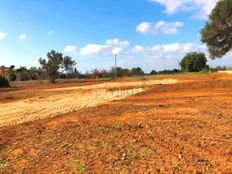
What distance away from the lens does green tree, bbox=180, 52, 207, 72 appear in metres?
91.1

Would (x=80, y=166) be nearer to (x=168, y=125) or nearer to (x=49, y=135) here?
(x=49, y=135)

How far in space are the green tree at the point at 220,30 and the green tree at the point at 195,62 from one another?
48752 millimetres

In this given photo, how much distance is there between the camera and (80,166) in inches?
258

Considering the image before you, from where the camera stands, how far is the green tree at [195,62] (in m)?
91.1

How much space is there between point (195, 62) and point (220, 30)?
51.2 metres

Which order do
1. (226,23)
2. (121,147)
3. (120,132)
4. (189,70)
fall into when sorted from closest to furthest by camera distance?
1. (121,147)
2. (120,132)
3. (226,23)
4. (189,70)

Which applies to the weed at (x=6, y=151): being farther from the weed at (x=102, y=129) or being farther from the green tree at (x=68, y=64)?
the green tree at (x=68, y=64)

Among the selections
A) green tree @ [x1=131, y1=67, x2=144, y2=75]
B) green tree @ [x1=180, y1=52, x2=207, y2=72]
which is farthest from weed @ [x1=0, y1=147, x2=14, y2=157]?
green tree @ [x1=180, y1=52, x2=207, y2=72]

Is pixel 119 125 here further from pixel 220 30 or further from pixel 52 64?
pixel 52 64

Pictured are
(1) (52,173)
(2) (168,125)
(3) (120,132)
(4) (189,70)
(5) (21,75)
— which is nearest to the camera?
(1) (52,173)

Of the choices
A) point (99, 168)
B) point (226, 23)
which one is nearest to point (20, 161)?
point (99, 168)

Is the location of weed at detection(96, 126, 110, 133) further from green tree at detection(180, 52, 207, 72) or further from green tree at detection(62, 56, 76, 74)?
green tree at detection(180, 52, 207, 72)

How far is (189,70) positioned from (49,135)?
8563 cm

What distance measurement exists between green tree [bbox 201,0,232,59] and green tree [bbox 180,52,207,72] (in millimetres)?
48752
